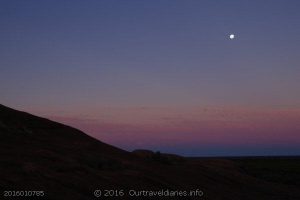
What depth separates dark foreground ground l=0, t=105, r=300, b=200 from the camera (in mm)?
21750

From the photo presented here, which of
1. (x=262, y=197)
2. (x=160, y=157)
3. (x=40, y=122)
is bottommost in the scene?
(x=262, y=197)

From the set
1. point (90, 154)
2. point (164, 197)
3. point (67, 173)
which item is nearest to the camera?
point (67, 173)

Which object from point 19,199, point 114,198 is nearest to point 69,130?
point 114,198

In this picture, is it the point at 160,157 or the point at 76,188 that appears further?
the point at 160,157

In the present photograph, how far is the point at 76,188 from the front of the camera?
22.4 meters

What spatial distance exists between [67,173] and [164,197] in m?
5.58

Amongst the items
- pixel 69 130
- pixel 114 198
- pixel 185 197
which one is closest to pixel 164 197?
pixel 185 197

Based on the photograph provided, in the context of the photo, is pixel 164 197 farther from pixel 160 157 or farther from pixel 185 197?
pixel 160 157

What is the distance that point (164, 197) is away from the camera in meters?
25.8

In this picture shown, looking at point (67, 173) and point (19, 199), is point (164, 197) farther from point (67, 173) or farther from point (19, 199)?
point (19, 199)

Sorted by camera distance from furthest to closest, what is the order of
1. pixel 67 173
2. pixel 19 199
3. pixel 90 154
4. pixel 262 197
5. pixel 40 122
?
pixel 40 122 → pixel 262 197 → pixel 90 154 → pixel 67 173 → pixel 19 199

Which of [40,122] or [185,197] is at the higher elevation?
[40,122]

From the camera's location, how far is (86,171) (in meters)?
25.5

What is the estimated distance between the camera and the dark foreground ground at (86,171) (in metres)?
21.8
